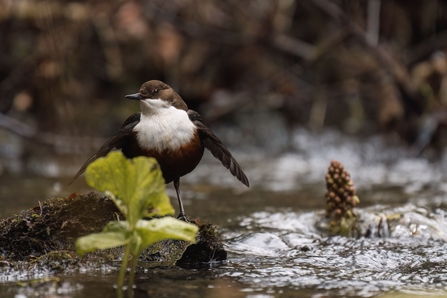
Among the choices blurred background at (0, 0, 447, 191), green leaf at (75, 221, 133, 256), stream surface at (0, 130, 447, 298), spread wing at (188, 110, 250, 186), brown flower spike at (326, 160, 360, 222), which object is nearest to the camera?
green leaf at (75, 221, 133, 256)

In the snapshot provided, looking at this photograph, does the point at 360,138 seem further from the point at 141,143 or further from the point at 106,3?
the point at 141,143

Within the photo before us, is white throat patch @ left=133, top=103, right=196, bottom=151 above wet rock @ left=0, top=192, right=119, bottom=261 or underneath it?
above

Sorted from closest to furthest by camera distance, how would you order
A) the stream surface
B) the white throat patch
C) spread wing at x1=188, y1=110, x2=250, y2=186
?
the stream surface, the white throat patch, spread wing at x1=188, y1=110, x2=250, y2=186

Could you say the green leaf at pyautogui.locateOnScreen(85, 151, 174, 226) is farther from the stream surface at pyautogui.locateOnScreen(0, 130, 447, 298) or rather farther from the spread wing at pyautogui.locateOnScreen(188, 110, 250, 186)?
the spread wing at pyautogui.locateOnScreen(188, 110, 250, 186)

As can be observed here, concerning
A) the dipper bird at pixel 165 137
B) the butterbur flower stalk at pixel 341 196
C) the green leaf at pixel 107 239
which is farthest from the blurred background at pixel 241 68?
the green leaf at pixel 107 239

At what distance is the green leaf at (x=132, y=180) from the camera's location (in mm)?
2260

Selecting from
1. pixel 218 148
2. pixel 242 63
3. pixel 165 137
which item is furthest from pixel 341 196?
pixel 242 63

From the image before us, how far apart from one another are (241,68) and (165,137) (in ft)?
19.6

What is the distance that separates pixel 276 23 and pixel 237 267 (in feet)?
20.5

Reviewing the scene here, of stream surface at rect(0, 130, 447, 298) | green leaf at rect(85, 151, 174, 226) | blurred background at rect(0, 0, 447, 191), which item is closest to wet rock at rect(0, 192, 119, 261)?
stream surface at rect(0, 130, 447, 298)

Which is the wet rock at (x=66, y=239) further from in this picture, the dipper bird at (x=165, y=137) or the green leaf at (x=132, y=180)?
the green leaf at (x=132, y=180)

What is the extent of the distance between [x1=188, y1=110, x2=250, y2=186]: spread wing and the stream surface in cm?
39

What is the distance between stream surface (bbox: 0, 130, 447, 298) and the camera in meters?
2.54

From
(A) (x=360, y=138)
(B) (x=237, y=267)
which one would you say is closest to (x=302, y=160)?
Result: (A) (x=360, y=138)
